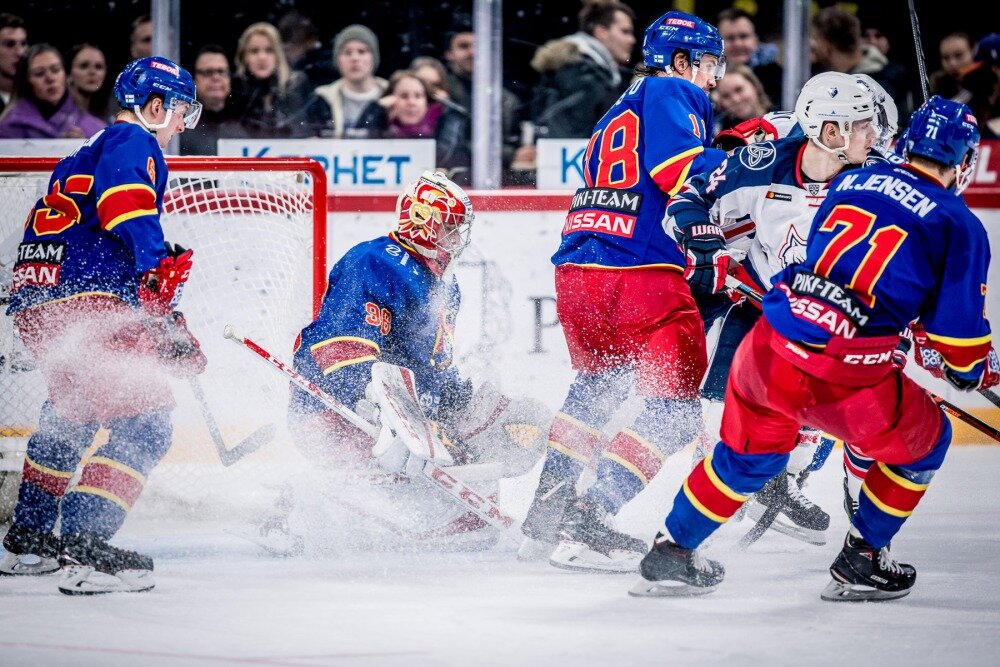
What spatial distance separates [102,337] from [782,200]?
1.65m

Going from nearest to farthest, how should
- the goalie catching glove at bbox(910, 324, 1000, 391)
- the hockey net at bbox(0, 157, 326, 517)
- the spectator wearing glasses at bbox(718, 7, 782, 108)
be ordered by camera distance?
1. the goalie catching glove at bbox(910, 324, 1000, 391)
2. the hockey net at bbox(0, 157, 326, 517)
3. the spectator wearing glasses at bbox(718, 7, 782, 108)

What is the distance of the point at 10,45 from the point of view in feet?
17.1

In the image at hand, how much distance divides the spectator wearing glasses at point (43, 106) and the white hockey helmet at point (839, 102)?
273 cm

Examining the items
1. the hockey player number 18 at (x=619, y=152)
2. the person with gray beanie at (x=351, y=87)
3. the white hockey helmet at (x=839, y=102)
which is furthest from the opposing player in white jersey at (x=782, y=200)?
the person with gray beanie at (x=351, y=87)

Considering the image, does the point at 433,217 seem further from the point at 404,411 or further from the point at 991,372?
the point at 991,372

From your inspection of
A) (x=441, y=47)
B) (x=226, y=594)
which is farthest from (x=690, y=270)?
(x=441, y=47)

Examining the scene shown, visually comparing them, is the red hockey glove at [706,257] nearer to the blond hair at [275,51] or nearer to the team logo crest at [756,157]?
the team logo crest at [756,157]

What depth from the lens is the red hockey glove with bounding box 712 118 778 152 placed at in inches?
156

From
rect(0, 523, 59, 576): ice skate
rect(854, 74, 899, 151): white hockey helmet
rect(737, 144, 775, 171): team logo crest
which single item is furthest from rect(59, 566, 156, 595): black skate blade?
rect(854, 74, 899, 151): white hockey helmet

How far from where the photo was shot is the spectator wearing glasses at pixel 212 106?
17.0ft

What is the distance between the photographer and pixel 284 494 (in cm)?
366

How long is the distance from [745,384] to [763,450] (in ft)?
0.45

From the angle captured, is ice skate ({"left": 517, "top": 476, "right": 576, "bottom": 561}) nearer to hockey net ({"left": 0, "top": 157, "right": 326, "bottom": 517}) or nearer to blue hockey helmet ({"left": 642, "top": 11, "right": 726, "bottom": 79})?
hockey net ({"left": 0, "top": 157, "right": 326, "bottom": 517})

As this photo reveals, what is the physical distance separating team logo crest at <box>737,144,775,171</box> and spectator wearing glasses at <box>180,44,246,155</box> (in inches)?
88.2
